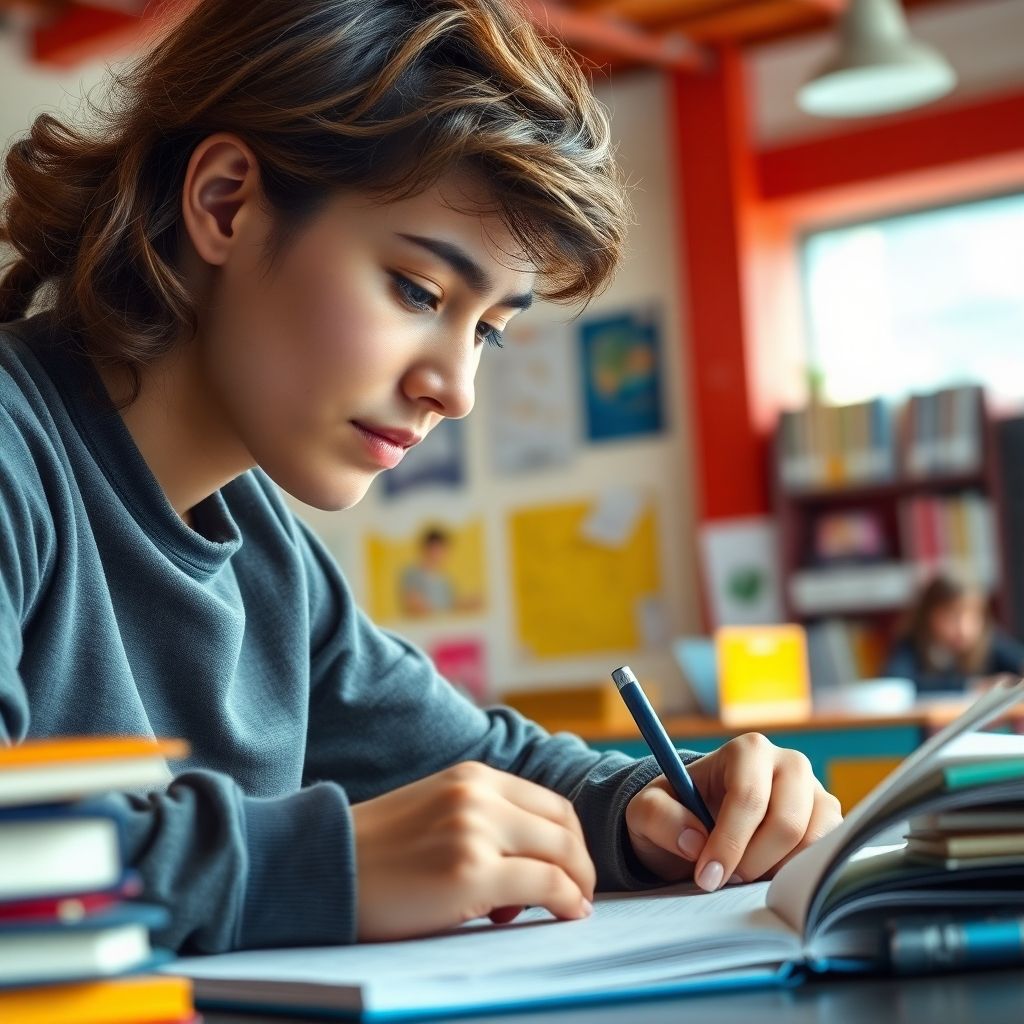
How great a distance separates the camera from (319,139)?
1017 mm

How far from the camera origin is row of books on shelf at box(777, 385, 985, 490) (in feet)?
16.3

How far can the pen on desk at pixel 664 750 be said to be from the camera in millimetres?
936

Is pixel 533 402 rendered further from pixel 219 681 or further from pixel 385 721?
pixel 219 681

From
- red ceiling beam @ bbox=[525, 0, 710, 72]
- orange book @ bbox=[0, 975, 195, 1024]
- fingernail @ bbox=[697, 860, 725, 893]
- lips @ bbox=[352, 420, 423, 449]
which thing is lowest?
fingernail @ bbox=[697, 860, 725, 893]

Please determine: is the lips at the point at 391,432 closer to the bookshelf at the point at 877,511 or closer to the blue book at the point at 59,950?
the blue book at the point at 59,950

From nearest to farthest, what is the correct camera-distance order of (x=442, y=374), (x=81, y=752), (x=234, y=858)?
1. (x=81, y=752)
2. (x=234, y=858)
3. (x=442, y=374)

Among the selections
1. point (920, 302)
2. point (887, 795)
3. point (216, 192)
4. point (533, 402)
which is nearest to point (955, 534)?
point (920, 302)

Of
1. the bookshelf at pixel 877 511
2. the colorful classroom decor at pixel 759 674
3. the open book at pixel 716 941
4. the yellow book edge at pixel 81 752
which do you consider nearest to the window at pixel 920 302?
the bookshelf at pixel 877 511

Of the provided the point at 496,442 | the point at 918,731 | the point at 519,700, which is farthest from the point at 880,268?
the point at 918,731

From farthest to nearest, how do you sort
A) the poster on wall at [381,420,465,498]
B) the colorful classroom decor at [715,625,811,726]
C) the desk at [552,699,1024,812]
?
the poster on wall at [381,420,465,498]
the colorful classroom decor at [715,625,811,726]
the desk at [552,699,1024,812]

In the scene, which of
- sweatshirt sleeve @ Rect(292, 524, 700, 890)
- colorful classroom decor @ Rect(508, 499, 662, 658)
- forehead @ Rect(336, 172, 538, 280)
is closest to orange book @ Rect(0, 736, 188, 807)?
forehead @ Rect(336, 172, 538, 280)

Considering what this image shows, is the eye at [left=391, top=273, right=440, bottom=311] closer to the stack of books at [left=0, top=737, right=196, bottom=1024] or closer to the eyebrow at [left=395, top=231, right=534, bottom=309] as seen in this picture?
the eyebrow at [left=395, top=231, right=534, bottom=309]

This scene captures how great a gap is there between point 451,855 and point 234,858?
0.10 m

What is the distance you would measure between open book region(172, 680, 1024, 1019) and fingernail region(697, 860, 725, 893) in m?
0.11
